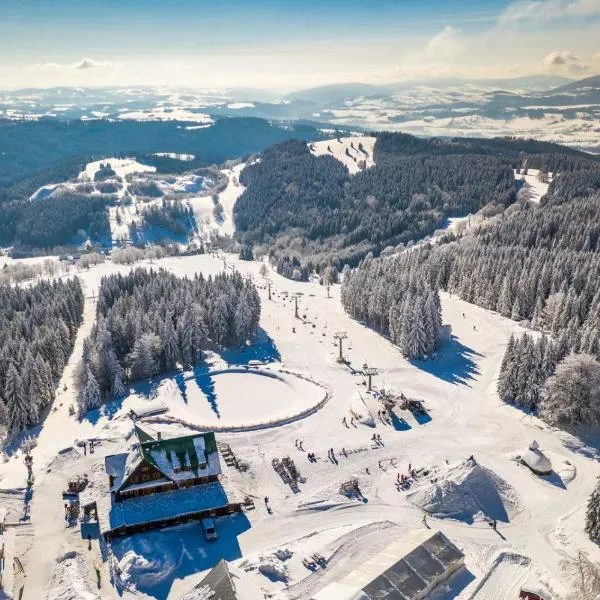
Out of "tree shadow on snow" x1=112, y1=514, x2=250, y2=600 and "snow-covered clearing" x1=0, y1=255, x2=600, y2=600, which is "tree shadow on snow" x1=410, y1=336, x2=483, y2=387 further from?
"tree shadow on snow" x1=112, y1=514, x2=250, y2=600

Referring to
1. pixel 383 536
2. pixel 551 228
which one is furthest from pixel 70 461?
pixel 551 228

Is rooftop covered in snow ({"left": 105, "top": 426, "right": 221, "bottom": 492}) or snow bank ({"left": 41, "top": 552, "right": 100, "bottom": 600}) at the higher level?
rooftop covered in snow ({"left": 105, "top": 426, "right": 221, "bottom": 492})

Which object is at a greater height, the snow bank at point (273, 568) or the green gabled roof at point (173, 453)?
the green gabled roof at point (173, 453)

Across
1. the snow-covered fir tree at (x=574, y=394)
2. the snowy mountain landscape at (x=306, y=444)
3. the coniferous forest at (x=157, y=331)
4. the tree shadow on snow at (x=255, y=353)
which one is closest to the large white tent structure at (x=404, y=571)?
the snowy mountain landscape at (x=306, y=444)

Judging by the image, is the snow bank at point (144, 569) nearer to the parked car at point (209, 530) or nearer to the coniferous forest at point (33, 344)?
the parked car at point (209, 530)

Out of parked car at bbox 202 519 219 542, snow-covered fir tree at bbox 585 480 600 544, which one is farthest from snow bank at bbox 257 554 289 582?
snow-covered fir tree at bbox 585 480 600 544

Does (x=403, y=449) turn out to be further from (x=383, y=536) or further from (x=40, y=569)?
(x=40, y=569)

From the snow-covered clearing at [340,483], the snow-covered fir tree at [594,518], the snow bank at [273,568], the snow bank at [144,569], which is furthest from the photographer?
the snow-covered fir tree at [594,518]
